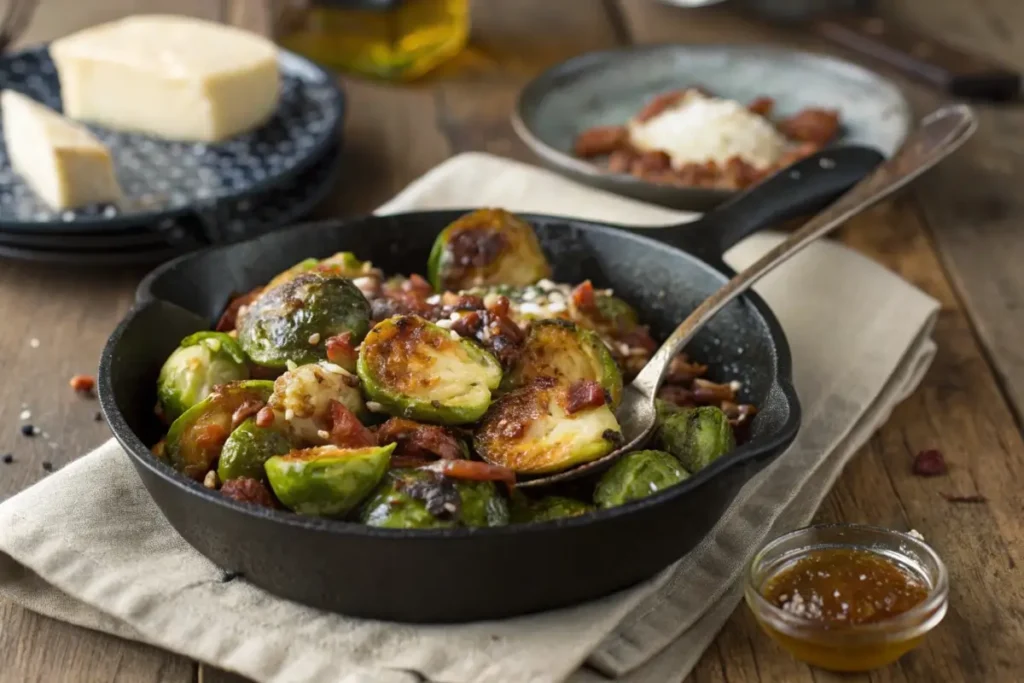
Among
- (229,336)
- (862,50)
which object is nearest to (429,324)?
(229,336)

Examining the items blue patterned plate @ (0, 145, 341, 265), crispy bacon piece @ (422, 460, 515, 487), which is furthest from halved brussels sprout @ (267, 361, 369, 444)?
blue patterned plate @ (0, 145, 341, 265)

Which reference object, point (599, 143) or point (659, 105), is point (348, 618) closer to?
point (599, 143)

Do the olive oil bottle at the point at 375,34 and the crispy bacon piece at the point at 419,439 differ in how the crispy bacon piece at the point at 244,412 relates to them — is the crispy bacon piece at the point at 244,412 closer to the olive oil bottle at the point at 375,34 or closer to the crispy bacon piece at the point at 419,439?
the crispy bacon piece at the point at 419,439

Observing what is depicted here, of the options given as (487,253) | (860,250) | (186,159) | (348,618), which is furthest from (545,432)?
(186,159)

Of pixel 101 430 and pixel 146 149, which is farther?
pixel 146 149

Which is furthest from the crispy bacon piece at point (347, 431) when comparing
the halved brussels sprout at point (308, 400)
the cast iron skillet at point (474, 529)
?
the cast iron skillet at point (474, 529)

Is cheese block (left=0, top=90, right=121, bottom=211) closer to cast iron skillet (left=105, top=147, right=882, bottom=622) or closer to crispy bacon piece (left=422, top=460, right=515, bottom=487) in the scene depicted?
cast iron skillet (left=105, top=147, right=882, bottom=622)

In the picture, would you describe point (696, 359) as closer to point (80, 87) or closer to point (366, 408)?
point (366, 408)
